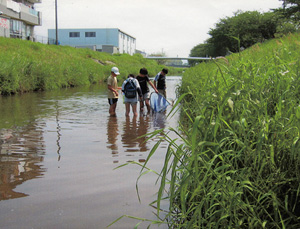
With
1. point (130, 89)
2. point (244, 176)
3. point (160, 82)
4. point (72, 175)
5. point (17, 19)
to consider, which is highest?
point (17, 19)

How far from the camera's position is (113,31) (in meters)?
93.7

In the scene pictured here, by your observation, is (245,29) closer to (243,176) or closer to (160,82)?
(160,82)

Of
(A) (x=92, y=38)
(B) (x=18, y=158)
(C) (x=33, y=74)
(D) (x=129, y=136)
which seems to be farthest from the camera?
(A) (x=92, y=38)

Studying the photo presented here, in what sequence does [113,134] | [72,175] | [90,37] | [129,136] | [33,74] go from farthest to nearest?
[90,37] → [33,74] → [113,134] → [129,136] → [72,175]

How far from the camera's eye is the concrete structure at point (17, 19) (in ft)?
156

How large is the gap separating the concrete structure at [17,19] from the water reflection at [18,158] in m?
40.5

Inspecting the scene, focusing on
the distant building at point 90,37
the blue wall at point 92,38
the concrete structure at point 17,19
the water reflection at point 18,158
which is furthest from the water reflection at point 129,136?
the blue wall at point 92,38

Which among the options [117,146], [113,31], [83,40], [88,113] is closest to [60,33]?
[83,40]

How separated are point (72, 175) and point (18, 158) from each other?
1515mm

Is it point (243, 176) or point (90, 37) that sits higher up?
point (90, 37)

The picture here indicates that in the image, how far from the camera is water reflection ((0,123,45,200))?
4676mm

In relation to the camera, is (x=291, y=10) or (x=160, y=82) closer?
(x=160, y=82)

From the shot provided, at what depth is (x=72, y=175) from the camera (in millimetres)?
5094

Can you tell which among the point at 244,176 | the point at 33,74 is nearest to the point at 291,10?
the point at 33,74
